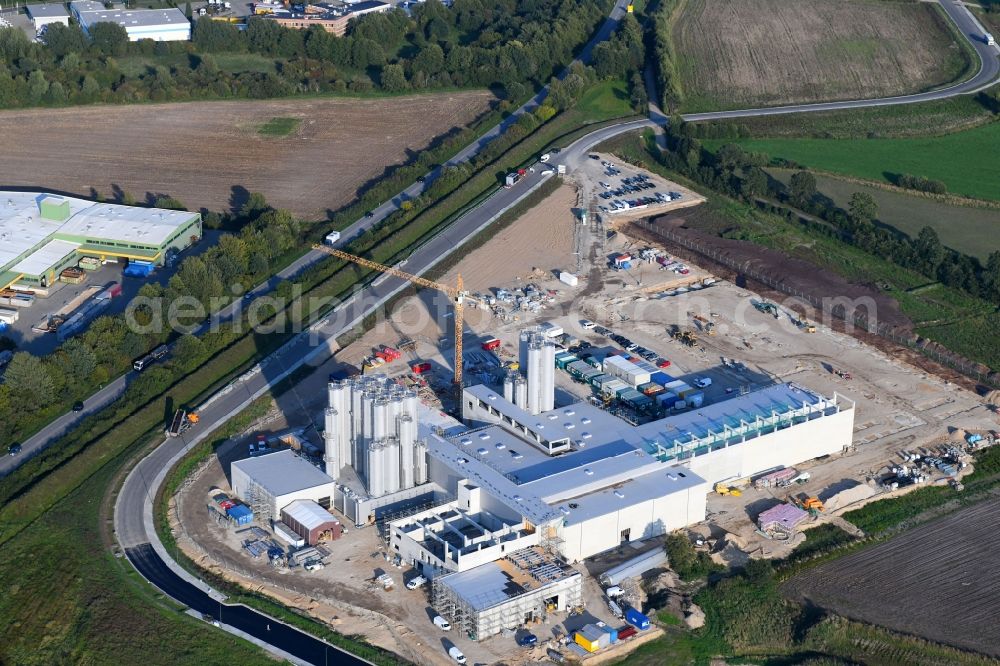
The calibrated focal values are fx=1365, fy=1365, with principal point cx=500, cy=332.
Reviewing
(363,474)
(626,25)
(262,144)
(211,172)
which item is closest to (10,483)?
(363,474)

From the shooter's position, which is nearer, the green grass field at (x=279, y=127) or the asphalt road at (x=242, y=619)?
Result: the asphalt road at (x=242, y=619)

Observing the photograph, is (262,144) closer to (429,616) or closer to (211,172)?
(211,172)

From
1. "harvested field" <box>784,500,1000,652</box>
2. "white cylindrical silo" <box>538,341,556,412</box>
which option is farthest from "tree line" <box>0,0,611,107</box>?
"harvested field" <box>784,500,1000,652</box>

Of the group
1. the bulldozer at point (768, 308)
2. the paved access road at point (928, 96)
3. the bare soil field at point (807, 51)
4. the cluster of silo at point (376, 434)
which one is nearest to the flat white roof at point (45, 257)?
the cluster of silo at point (376, 434)

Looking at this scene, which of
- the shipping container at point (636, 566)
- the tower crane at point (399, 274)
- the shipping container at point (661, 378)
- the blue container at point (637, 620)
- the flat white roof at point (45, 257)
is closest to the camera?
the blue container at point (637, 620)

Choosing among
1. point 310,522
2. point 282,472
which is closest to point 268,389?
point 282,472

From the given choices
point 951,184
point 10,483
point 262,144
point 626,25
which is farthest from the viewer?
point 626,25

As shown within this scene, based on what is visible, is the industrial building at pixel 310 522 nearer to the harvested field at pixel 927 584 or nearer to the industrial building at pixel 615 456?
the industrial building at pixel 615 456
